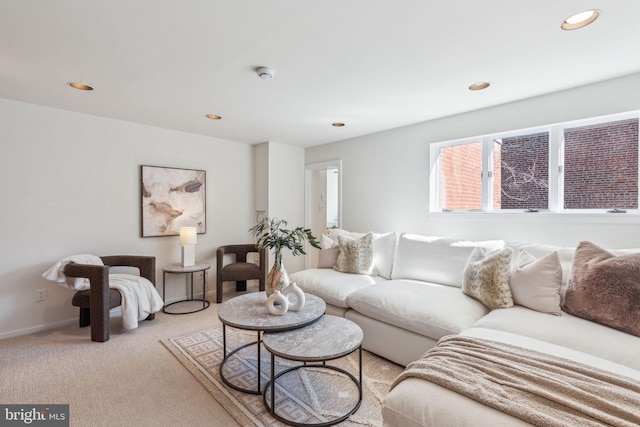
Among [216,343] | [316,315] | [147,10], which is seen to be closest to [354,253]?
[316,315]

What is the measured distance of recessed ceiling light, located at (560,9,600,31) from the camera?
155 cm

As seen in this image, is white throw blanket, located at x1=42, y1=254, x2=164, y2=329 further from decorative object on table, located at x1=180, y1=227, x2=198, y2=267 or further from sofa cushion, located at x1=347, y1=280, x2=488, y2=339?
sofa cushion, located at x1=347, y1=280, x2=488, y2=339

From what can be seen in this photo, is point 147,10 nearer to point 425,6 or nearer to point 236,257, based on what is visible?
point 425,6

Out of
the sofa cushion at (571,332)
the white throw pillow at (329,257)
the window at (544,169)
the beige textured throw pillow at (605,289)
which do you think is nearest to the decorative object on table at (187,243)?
the white throw pillow at (329,257)

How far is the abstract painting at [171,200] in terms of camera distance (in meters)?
3.71

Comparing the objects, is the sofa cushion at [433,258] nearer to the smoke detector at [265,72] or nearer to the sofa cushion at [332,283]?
the sofa cushion at [332,283]

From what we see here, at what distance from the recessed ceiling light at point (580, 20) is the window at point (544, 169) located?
121 centimetres

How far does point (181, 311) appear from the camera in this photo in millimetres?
3648

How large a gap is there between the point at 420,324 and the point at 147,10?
2590mm

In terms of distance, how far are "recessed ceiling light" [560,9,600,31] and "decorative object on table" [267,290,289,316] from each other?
2438mm

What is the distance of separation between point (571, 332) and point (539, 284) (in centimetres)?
43

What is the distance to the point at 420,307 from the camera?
2264mm

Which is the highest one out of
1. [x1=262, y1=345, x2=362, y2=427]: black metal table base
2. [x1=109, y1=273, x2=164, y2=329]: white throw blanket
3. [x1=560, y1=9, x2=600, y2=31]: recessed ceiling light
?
[x1=560, y1=9, x2=600, y2=31]: recessed ceiling light

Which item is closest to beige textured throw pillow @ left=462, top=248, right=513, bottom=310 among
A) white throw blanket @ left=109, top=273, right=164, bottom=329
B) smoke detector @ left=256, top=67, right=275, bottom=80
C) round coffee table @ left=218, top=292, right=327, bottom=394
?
round coffee table @ left=218, top=292, right=327, bottom=394
